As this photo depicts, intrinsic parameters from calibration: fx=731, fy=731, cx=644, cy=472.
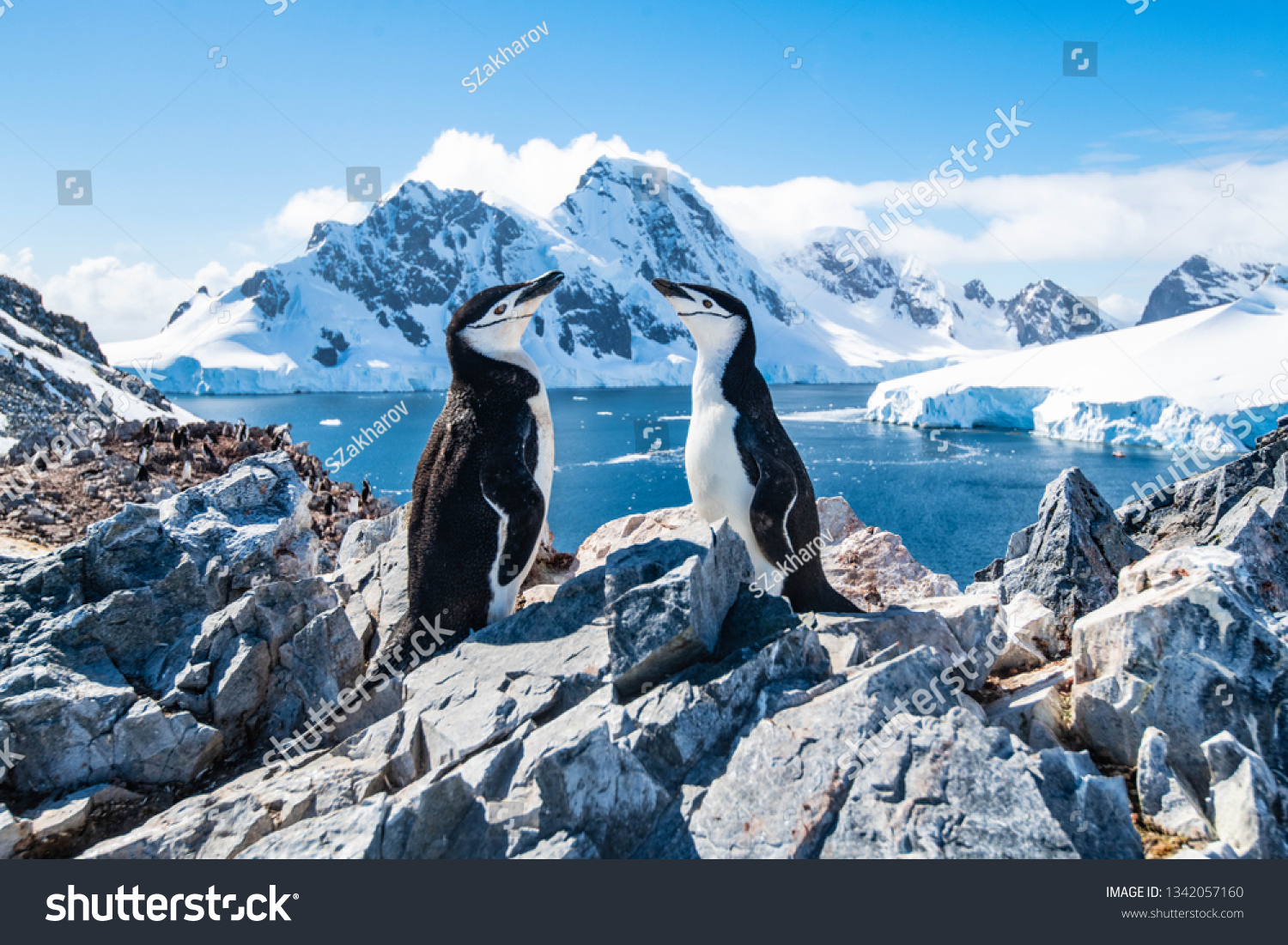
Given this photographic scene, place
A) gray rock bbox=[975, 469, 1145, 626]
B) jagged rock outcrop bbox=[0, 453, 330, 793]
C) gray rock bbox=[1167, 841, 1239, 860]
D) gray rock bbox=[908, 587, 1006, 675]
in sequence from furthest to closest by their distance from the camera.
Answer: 1. gray rock bbox=[975, 469, 1145, 626]
2. gray rock bbox=[908, 587, 1006, 675]
3. jagged rock outcrop bbox=[0, 453, 330, 793]
4. gray rock bbox=[1167, 841, 1239, 860]

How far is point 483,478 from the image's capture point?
580cm

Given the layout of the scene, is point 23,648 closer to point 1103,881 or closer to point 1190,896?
point 1103,881

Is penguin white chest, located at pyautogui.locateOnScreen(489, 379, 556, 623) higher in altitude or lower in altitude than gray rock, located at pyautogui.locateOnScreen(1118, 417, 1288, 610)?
higher

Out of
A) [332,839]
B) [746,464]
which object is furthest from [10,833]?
[746,464]

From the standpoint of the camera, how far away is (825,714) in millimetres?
3586

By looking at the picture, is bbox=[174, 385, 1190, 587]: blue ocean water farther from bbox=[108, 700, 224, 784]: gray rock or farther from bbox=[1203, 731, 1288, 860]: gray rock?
bbox=[108, 700, 224, 784]: gray rock

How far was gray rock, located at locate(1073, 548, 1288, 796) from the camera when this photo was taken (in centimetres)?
373

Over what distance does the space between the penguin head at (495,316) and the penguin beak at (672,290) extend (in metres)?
0.90

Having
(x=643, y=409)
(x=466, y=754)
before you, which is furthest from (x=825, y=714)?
(x=643, y=409)

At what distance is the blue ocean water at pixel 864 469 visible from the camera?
36.3 metres

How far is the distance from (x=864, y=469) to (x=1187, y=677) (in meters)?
48.8

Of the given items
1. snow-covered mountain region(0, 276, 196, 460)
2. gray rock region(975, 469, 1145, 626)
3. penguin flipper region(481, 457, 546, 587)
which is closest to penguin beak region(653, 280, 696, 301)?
penguin flipper region(481, 457, 546, 587)

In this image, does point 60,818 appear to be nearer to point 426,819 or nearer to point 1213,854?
point 426,819

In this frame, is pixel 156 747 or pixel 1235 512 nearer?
pixel 156 747
